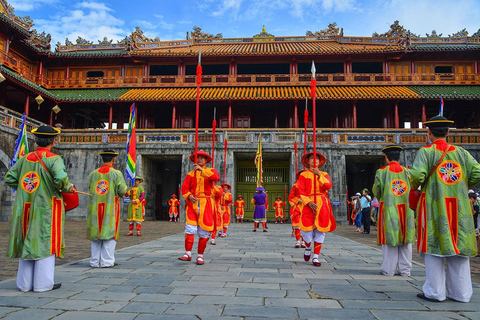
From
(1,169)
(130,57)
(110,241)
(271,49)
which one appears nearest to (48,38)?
(130,57)

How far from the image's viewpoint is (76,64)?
22188 millimetres

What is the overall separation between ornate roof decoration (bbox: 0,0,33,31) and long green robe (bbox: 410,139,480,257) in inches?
847

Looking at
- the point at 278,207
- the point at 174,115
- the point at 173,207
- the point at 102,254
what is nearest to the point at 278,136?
the point at 278,207

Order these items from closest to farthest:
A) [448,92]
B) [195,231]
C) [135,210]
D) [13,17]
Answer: [195,231] → [135,210] → [13,17] → [448,92]

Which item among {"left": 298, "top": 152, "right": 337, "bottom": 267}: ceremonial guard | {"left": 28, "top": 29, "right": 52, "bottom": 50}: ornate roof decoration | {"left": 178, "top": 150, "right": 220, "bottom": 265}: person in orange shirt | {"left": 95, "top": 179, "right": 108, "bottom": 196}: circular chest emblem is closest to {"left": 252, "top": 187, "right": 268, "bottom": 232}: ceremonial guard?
{"left": 298, "top": 152, "right": 337, "bottom": 267}: ceremonial guard

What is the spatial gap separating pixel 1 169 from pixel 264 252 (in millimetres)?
13613

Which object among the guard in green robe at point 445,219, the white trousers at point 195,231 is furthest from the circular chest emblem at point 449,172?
the white trousers at point 195,231

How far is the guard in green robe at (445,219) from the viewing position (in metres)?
3.19

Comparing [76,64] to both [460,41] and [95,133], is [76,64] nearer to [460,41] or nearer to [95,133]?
[95,133]

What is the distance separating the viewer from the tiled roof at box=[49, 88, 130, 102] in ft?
64.1

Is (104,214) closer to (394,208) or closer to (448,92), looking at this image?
(394,208)

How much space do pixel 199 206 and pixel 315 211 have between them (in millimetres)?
1819

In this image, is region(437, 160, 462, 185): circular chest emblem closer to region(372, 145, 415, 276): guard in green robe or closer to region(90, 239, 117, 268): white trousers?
region(372, 145, 415, 276): guard in green robe

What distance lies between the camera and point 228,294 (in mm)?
3289
